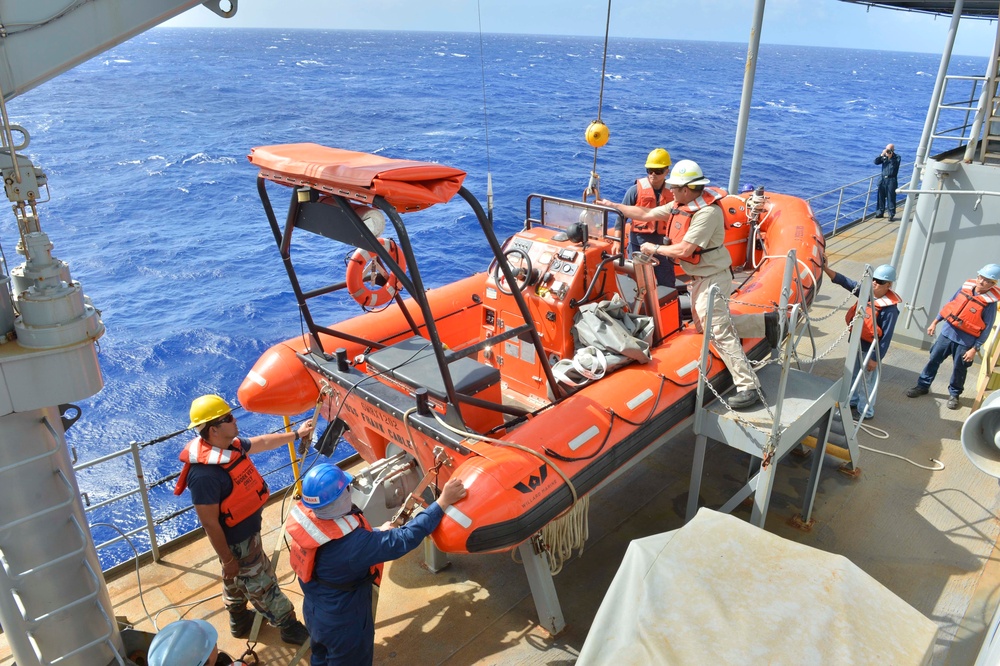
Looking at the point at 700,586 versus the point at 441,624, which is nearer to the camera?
the point at 700,586

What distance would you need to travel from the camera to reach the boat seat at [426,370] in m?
3.95

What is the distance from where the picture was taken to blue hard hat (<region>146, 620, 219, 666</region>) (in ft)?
7.87

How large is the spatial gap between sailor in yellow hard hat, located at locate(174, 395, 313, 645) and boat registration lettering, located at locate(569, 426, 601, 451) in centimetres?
165

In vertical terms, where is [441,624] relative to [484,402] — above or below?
below

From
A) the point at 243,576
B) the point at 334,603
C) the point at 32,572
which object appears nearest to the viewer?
the point at 32,572

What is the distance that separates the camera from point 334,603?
9.82ft

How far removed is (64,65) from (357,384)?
2242 millimetres

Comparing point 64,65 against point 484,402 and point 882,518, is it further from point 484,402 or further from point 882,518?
point 882,518

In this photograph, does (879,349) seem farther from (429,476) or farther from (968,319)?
(429,476)

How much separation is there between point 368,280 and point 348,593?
8.43 feet

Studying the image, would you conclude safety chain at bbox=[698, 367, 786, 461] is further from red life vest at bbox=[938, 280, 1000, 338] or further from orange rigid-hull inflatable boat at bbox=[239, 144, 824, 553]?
red life vest at bbox=[938, 280, 1000, 338]

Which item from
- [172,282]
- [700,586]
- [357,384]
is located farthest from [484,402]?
[172,282]

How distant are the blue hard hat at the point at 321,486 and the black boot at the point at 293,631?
4.81ft

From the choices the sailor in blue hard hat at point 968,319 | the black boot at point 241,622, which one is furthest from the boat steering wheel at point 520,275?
the sailor in blue hard hat at point 968,319
